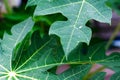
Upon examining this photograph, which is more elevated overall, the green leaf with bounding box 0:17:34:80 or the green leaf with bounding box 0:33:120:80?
the green leaf with bounding box 0:17:34:80

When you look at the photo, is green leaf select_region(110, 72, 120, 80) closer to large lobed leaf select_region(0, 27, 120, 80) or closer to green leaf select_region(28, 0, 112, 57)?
large lobed leaf select_region(0, 27, 120, 80)

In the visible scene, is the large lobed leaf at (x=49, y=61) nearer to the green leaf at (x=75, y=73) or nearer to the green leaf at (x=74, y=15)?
the green leaf at (x=75, y=73)

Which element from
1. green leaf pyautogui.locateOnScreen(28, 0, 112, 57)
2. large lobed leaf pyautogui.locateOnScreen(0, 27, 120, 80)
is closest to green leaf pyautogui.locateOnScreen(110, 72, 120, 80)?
large lobed leaf pyautogui.locateOnScreen(0, 27, 120, 80)

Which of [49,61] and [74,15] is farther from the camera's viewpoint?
[49,61]

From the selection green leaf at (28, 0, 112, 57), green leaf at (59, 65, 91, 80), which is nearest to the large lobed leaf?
green leaf at (59, 65, 91, 80)

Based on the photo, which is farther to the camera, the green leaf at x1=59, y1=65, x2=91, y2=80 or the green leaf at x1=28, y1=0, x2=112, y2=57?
the green leaf at x1=59, y1=65, x2=91, y2=80

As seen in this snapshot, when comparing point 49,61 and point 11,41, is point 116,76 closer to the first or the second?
point 49,61

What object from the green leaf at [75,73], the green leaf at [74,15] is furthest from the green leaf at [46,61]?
the green leaf at [74,15]

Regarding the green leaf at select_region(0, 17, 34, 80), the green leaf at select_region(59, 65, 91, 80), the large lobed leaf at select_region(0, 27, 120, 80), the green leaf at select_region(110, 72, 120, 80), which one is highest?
the green leaf at select_region(0, 17, 34, 80)

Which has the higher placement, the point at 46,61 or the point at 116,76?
the point at 46,61

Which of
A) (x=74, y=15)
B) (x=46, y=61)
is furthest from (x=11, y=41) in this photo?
(x=74, y=15)
